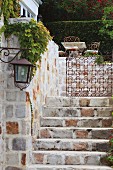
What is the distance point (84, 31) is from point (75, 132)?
1160 cm

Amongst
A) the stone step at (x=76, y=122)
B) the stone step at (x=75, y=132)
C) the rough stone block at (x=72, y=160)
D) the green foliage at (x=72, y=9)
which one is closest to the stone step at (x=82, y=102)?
the stone step at (x=76, y=122)

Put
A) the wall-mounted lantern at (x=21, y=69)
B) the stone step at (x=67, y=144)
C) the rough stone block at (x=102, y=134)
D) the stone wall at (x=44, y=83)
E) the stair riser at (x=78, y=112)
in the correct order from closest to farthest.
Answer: the wall-mounted lantern at (x=21, y=69)
the stone step at (x=67, y=144)
the stone wall at (x=44, y=83)
the rough stone block at (x=102, y=134)
the stair riser at (x=78, y=112)

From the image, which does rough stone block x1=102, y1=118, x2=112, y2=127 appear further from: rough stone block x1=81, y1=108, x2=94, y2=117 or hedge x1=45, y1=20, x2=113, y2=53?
hedge x1=45, y1=20, x2=113, y2=53

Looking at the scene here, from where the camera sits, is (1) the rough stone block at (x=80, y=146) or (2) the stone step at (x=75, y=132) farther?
(2) the stone step at (x=75, y=132)

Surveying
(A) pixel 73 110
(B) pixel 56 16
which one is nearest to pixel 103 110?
(A) pixel 73 110

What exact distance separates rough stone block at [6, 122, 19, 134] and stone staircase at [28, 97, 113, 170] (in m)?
0.61

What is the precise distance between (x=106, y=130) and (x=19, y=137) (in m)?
1.66

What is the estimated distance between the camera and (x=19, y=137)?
6156 mm

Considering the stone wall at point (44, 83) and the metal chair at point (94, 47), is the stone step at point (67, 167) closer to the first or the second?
the stone wall at point (44, 83)

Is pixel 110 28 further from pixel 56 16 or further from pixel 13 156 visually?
pixel 13 156

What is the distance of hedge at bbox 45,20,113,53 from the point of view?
58.8 ft

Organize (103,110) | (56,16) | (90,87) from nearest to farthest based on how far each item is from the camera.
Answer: (103,110) → (90,87) → (56,16)

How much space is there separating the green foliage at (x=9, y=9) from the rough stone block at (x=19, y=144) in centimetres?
184

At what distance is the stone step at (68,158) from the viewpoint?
252 inches
